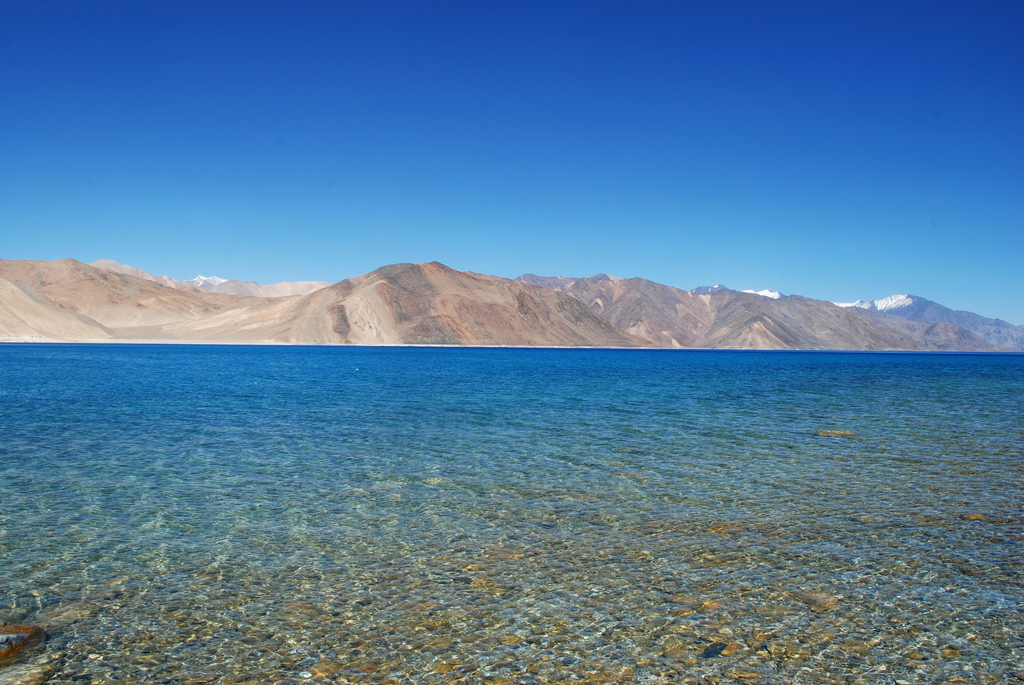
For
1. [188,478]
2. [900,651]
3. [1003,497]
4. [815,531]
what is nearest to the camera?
[900,651]

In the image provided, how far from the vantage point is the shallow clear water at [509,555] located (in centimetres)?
720

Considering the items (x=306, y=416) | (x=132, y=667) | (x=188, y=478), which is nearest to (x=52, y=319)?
(x=306, y=416)

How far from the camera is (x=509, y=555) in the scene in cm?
1056

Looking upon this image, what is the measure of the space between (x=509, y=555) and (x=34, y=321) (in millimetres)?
162122

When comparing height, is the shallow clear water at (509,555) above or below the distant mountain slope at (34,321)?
below

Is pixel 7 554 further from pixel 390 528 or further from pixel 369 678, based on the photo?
pixel 369 678

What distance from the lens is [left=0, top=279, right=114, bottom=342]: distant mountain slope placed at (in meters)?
135

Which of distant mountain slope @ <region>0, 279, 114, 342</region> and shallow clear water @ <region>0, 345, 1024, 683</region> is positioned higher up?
distant mountain slope @ <region>0, 279, 114, 342</region>

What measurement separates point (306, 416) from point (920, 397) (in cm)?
3757

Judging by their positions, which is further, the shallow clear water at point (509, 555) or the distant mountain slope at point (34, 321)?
the distant mountain slope at point (34, 321)

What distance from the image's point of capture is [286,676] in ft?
22.2

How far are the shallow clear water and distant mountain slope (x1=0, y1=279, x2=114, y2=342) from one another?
5338 inches

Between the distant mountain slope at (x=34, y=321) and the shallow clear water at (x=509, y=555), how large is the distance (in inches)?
5338

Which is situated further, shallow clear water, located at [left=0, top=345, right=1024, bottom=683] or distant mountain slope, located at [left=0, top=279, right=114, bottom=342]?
distant mountain slope, located at [left=0, top=279, right=114, bottom=342]
